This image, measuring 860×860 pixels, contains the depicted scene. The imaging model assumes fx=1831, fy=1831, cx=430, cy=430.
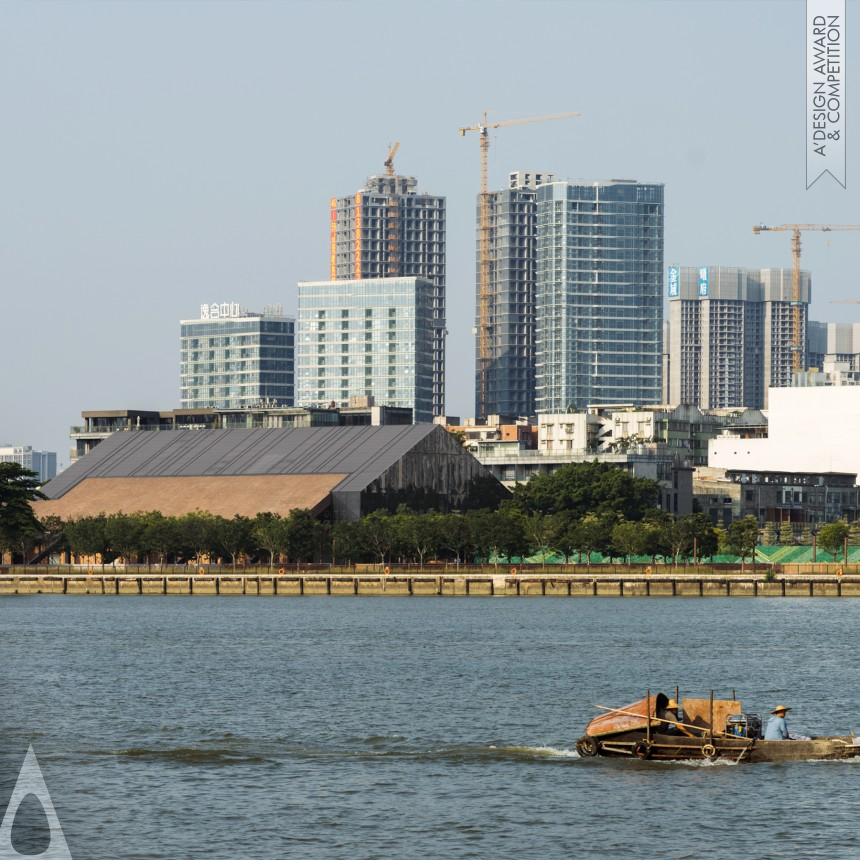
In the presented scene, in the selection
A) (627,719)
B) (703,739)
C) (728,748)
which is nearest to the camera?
(728,748)

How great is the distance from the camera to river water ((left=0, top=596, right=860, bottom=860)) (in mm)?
60031

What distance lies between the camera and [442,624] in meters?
153

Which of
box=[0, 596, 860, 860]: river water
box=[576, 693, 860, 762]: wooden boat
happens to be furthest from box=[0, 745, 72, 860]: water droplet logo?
box=[576, 693, 860, 762]: wooden boat

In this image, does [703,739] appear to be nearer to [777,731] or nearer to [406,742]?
[777,731]

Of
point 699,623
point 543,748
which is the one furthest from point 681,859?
point 699,623

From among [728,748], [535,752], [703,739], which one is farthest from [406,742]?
[728,748]

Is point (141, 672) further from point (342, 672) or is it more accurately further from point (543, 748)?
point (543, 748)

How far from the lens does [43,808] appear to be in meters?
64.6

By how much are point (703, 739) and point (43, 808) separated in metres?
25.0

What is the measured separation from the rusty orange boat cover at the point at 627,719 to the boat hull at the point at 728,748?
34 centimetres

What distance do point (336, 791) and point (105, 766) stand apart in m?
11.2

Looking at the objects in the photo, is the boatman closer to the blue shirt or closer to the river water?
the blue shirt

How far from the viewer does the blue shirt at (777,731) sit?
70750mm

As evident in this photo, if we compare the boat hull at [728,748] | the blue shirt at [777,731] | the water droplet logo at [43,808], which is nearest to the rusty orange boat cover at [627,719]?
the boat hull at [728,748]
